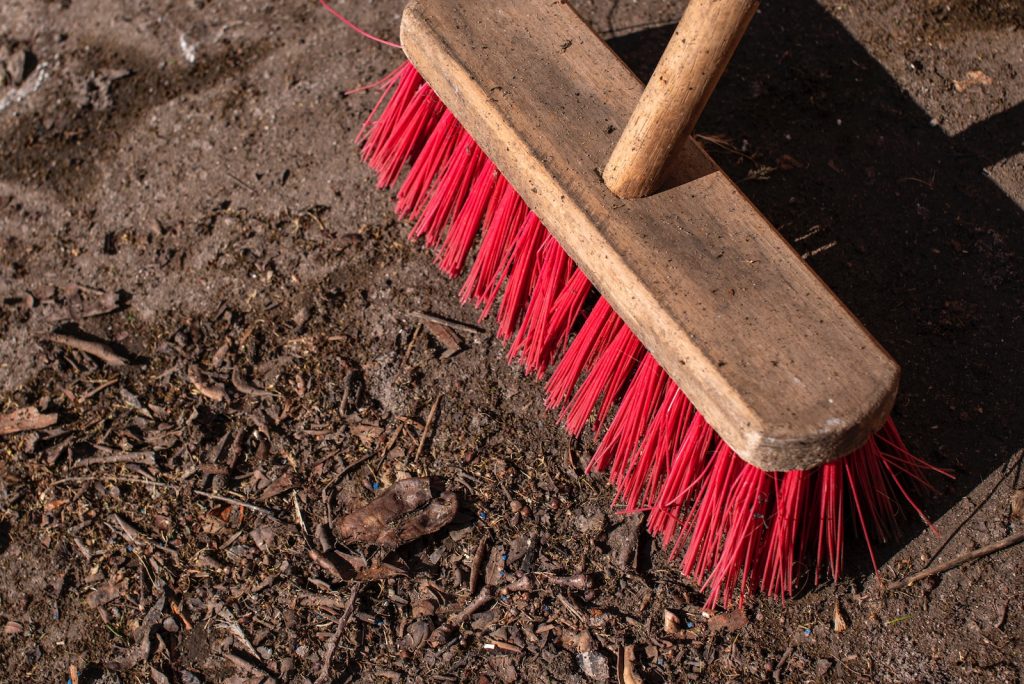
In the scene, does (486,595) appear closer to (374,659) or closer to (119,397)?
(374,659)

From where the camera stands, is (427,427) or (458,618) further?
(427,427)

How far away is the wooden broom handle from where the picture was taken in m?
1.99

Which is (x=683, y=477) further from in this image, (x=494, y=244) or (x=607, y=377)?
(x=494, y=244)

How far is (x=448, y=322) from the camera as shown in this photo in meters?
2.89

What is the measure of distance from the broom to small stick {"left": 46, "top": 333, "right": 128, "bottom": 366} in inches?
42.0

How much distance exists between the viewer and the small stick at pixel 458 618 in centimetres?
244

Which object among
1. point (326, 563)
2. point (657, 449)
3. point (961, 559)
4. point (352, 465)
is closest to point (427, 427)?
point (352, 465)

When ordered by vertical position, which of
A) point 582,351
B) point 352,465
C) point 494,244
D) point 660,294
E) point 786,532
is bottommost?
point 352,465

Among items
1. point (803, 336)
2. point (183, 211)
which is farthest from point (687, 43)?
point (183, 211)

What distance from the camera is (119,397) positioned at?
9.28ft

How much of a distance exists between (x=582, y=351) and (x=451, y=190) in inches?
26.8

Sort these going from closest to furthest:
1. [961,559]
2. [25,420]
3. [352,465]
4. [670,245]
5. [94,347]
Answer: [670,245] < [961,559] < [352,465] < [25,420] < [94,347]

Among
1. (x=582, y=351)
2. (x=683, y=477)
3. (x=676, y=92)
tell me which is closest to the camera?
(x=676, y=92)

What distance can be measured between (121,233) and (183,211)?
22 centimetres
